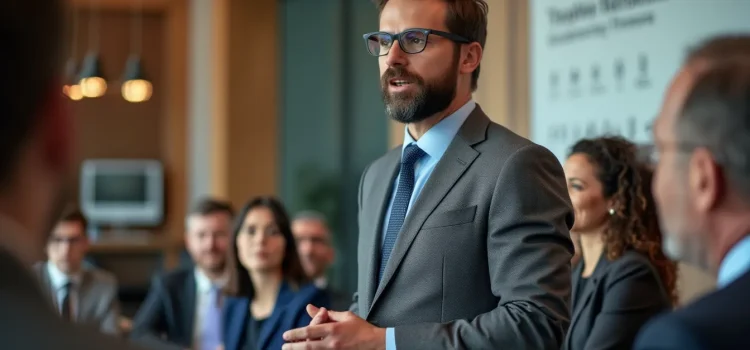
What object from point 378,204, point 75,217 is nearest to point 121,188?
point 75,217

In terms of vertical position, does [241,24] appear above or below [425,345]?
above

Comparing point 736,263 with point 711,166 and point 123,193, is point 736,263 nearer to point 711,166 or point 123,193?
point 711,166

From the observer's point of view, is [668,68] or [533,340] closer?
[533,340]

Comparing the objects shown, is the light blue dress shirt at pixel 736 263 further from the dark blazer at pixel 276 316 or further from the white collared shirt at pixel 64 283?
the white collared shirt at pixel 64 283

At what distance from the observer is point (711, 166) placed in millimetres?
1448

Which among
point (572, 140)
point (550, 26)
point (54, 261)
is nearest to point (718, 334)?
point (572, 140)

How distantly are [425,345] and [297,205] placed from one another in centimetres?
831

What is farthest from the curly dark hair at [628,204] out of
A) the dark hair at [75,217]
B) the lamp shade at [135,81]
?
the lamp shade at [135,81]

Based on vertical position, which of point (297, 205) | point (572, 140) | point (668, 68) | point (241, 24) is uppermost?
point (241, 24)

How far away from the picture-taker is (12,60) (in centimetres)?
89

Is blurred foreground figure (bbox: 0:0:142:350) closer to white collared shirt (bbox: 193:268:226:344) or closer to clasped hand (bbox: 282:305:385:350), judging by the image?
clasped hand (bbox: 282:305:385:350)

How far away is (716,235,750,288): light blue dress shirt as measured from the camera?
1425 mm

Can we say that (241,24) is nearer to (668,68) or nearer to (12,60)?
(668,68)

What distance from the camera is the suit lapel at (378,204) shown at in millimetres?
2588
